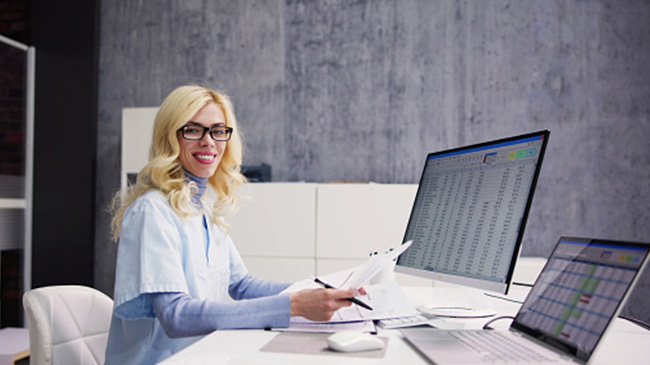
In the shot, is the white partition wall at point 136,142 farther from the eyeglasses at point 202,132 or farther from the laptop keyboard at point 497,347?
the laptop keyboard at point 497,347

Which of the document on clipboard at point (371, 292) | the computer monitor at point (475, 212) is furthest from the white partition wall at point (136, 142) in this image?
the computer monitor at point (475, 212)

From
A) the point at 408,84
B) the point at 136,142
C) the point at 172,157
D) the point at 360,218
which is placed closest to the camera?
the point at 172,157

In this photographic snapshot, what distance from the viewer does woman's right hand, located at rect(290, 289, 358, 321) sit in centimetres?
115

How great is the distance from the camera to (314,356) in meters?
0.96

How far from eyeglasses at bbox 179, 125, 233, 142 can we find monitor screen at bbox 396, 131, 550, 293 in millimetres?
622

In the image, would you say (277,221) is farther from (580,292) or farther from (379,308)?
(580,292)

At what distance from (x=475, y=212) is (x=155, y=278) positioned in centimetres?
79

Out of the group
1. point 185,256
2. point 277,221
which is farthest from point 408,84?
point 185,256

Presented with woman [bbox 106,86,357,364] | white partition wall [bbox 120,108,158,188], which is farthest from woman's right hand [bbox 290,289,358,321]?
white partition wall [bbox 120,108,158,188]

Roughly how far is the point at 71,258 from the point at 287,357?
3.47 meters

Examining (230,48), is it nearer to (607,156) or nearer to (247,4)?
(247,4)

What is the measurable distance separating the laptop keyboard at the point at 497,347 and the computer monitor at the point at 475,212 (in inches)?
4.2

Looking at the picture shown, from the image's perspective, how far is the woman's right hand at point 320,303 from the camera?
1.15 m

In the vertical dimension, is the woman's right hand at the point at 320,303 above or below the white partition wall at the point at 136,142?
below
